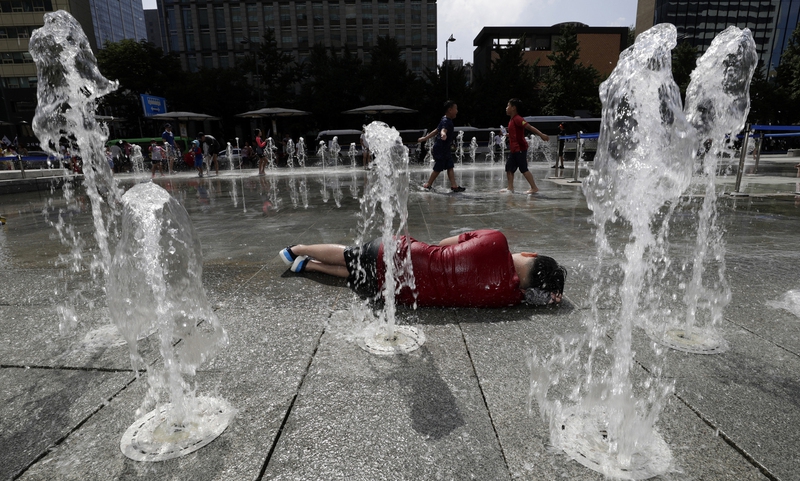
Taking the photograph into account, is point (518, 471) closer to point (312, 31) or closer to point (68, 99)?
point (68, 99)

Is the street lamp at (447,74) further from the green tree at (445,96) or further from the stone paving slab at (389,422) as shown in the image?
the stone paving slab at (389,422)

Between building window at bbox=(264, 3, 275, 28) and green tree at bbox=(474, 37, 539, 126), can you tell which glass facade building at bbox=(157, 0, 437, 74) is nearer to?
building window at bbox=(264, 3, 275, 28)

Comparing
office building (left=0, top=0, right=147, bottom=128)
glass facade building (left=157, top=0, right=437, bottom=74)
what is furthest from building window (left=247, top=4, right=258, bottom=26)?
office building (left=0, top=0, right=147, bottom=128)

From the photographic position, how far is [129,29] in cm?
14125

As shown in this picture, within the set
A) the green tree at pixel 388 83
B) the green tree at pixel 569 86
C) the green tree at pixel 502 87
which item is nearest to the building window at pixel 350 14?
the green tree at pixel 388 83

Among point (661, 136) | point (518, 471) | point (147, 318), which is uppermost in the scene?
point (661, 136)

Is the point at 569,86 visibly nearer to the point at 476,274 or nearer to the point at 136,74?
the point at 136,74

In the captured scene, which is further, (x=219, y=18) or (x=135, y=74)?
(x=219, y=18)

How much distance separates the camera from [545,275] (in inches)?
119

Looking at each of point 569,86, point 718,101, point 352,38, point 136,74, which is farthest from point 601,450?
point 352,38

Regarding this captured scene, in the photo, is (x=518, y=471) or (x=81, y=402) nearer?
(x=518, y=471)

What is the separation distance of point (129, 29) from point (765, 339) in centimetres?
17686

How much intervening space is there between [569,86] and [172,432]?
4267 centimetres

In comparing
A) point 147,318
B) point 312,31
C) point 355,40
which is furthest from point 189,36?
point 147,318
